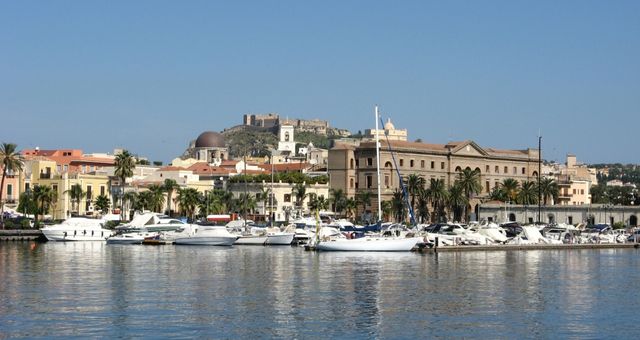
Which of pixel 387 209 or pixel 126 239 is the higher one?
pixel 387 209

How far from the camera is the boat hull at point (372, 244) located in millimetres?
81938

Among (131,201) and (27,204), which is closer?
(27,204)

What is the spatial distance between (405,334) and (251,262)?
1347 inches

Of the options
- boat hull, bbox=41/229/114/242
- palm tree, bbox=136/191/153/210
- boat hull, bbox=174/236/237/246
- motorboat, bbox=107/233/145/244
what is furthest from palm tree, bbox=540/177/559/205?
boat hull, bbox=41/229/114/242

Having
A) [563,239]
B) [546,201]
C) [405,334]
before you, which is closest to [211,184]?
[546,201]

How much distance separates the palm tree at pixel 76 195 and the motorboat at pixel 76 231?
2554 cm

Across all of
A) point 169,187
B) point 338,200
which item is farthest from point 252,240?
point 338,200

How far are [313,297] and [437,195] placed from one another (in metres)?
94.7

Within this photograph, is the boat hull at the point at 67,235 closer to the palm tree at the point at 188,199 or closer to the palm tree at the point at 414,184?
the palm tree at the point at 188,199

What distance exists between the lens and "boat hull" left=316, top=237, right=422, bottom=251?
3226 inches

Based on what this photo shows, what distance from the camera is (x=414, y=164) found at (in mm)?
149250

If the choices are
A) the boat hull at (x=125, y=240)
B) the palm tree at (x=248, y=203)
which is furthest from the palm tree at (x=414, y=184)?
the boat hull at (x=125, y=240)

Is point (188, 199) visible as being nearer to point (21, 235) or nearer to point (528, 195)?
point (21, 235)

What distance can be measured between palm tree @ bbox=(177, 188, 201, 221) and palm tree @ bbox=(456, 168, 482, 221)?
35.3 meters
